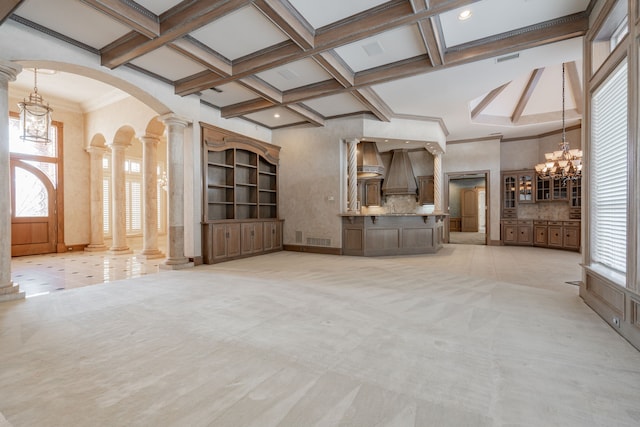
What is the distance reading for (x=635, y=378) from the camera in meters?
1.95

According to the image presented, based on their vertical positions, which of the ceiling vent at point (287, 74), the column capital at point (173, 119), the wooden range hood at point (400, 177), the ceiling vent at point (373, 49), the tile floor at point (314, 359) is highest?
the ceiling vent at point (373, 49)

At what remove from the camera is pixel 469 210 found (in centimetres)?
1504

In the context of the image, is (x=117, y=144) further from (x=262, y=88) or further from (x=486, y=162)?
(x=486, y=162)

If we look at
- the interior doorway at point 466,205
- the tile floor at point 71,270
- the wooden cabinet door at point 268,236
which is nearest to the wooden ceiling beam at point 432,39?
the wooden cabinet door at point 268,236

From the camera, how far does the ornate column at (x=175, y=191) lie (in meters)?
5.86

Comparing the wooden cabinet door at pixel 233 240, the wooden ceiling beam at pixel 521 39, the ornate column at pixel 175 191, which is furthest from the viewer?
the wooden cabinet door at pixel 233 240

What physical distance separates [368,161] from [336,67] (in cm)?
471

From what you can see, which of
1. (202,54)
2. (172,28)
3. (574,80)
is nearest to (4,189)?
(172,28)

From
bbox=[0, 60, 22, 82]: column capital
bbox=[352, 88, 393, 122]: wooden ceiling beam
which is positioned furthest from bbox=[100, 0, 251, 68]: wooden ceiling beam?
bbox=[352, 88, 393, 122]: wooden ceiling beam

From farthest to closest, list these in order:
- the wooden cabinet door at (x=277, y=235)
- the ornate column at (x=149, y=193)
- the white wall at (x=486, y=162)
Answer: the white wall at (x=486, y=162) < the wooden cabinet door at (x=277, y=235) < the ornate column at (x=149, y=193)

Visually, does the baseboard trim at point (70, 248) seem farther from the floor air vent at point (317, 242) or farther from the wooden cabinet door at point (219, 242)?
the floor air vent at point (317, 242)

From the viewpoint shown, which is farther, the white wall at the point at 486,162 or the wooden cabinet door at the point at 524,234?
the white wall at the point at 486,162

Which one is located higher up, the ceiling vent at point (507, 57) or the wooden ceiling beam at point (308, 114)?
the ceiling vent at point (507, 57)

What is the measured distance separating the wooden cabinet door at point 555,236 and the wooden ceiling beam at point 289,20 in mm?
8860
